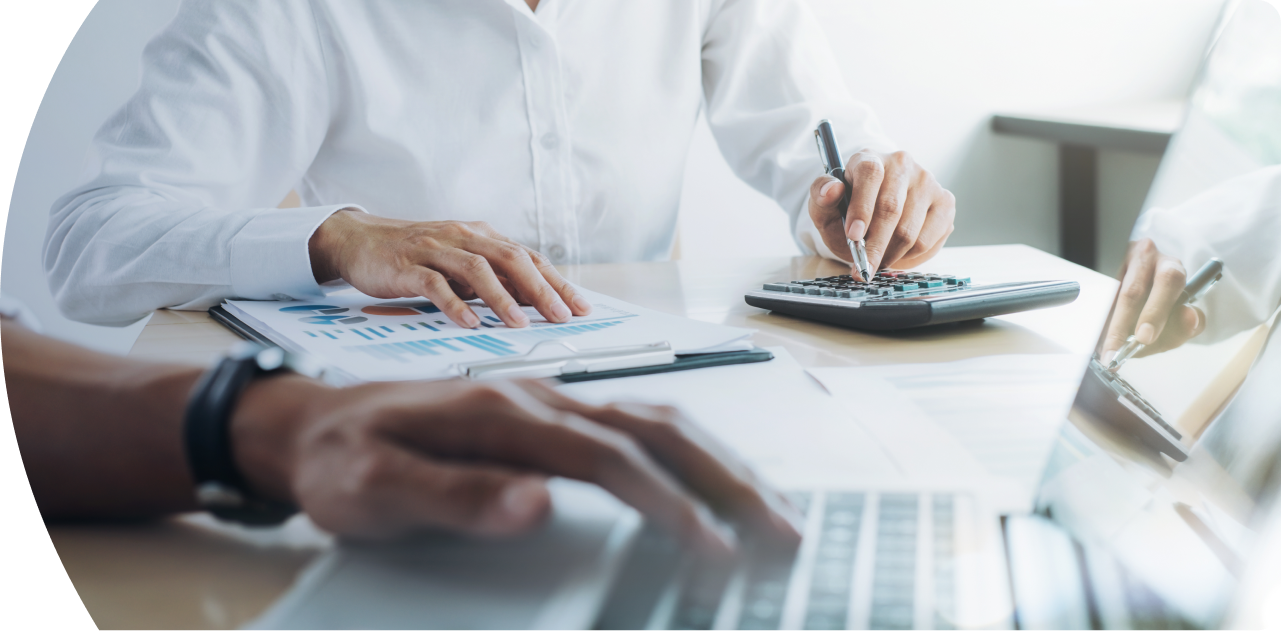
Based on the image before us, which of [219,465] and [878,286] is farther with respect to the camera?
[878,286]

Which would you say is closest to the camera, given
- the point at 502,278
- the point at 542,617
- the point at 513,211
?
the point at 542,617

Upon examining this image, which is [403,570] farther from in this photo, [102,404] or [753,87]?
[753,87]

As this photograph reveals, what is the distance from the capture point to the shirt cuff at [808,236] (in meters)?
0.44

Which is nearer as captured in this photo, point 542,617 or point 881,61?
point 542,617

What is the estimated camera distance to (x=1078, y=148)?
321 mm

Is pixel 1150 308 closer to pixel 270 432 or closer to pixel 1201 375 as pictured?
pixel 1201 375

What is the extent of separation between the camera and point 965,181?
1.19ft

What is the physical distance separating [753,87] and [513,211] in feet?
0.56

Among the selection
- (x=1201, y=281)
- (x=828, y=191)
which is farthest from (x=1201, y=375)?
(x=828, y=191)

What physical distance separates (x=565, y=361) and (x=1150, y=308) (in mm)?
139

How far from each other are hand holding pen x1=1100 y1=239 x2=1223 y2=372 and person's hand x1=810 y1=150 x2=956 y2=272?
18cm

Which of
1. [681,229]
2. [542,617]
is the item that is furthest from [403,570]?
[681,229]

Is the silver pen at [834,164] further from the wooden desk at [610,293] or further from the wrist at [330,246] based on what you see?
the wrist at [330,246]

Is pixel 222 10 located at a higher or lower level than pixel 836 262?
higher
